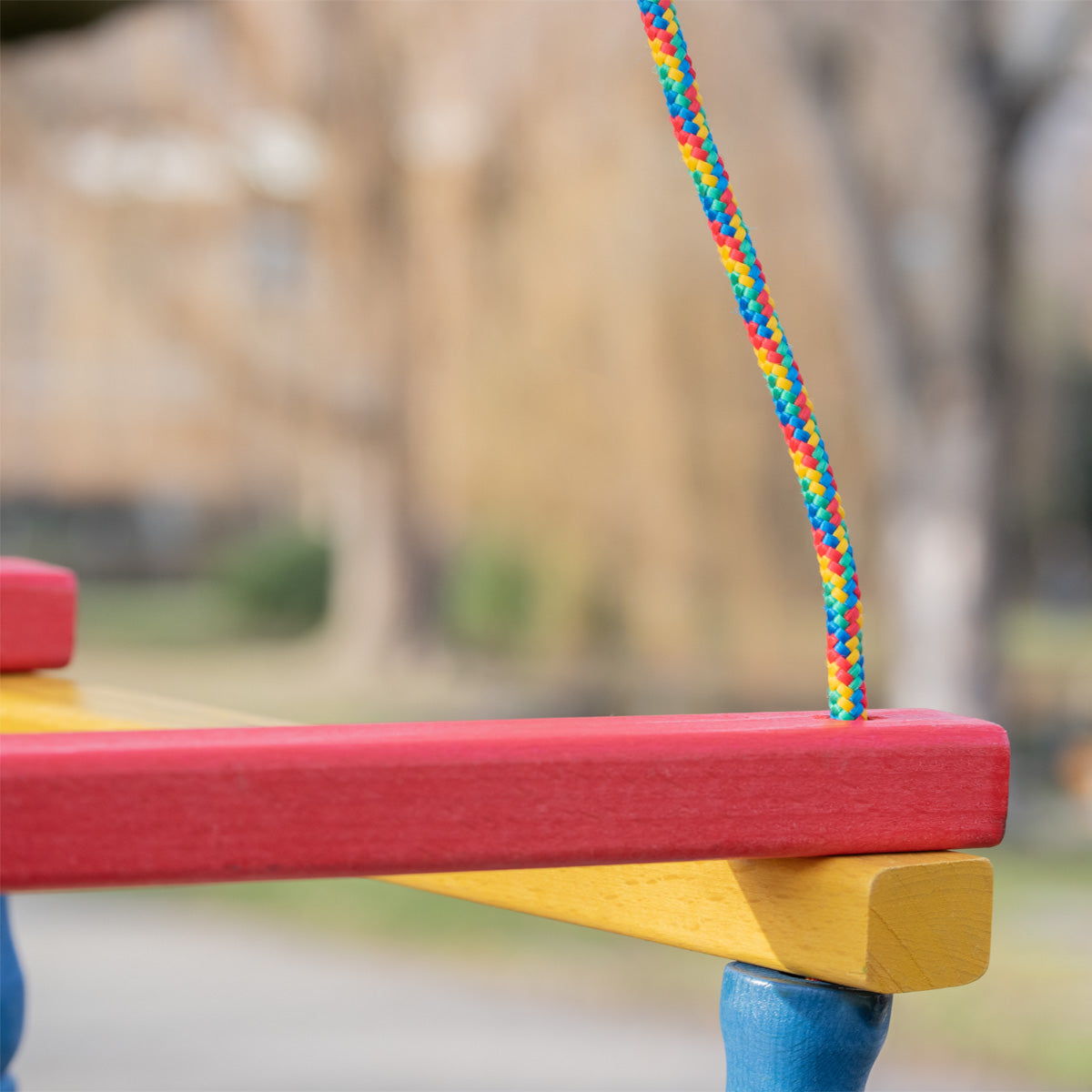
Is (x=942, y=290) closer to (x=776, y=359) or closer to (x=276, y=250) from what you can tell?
(x=276, y=250)

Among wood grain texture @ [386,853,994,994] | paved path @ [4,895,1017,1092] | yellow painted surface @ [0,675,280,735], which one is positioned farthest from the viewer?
paved path @ [4,895,1017,1092]

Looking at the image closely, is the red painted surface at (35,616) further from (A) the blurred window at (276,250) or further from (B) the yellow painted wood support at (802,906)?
(A) the blurred window at (276,250)

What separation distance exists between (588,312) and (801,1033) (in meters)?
6.23

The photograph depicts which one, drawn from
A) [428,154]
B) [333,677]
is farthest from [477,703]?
[428,154]

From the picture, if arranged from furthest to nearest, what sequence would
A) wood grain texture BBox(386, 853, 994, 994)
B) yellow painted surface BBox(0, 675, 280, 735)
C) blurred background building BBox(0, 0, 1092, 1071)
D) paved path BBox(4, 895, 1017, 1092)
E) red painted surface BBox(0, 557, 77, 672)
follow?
blurred background building BBox(0, 0, 1092, 1071) → paved path BBox(4, 895, 1017, 1092) → red painted surface BBox(0, 557, 77, 672) → yellow painted surface BBox(0, 675, 280, 735) → wood grain texture BBox(386, 853, 994, 994)

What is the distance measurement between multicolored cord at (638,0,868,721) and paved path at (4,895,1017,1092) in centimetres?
255

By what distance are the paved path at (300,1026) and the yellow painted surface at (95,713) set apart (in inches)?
91.4

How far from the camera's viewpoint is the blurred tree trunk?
16.7 feet

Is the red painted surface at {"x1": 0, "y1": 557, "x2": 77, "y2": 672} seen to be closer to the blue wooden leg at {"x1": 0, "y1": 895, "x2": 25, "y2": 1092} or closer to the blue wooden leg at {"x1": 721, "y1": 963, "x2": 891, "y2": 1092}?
the blue wooden leg at {"x1": 0, "y1": 895, "x2": 25, "y2": 1092}

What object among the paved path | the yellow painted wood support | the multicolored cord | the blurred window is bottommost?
the paved path

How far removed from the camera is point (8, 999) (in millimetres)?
1082

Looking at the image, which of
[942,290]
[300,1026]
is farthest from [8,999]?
[942,290]

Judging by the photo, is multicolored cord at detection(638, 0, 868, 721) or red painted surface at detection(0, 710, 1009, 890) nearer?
red painted surface at detection(0, 710, 1009, 890)

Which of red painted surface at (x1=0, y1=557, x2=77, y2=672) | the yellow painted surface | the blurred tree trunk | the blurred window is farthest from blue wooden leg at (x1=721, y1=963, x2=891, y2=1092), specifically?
the blurred window
